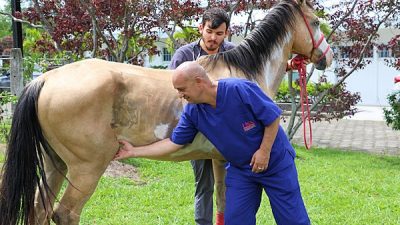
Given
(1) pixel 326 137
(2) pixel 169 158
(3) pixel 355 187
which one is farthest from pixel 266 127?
(1) pixel 326 137

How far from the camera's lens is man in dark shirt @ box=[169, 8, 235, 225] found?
3537 millimetres

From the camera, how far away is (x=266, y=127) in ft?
8.78

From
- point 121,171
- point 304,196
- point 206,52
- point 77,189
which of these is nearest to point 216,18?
point 206,52

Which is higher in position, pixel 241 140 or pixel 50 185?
pixel 241 140

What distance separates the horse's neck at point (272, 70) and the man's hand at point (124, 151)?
0.76m

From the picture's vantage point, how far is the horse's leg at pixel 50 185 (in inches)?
126

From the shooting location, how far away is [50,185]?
10.8 feet

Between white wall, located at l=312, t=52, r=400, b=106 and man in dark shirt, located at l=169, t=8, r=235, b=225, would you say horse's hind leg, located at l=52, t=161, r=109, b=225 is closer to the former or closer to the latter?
man in dark shirt, located at l=169, t=8, r=235, b=225

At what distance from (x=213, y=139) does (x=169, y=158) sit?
0.57 meters

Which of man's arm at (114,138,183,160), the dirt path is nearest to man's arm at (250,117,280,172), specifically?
man's arm at (114,138,183,160)

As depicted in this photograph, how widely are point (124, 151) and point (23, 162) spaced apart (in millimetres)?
660

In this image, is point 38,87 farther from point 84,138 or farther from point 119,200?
point 119,200

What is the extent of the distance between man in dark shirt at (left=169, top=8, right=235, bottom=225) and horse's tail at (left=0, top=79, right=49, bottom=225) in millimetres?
1179

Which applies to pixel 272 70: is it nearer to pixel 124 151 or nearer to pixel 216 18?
pixel 216 18
